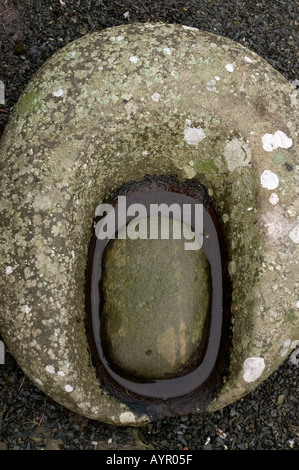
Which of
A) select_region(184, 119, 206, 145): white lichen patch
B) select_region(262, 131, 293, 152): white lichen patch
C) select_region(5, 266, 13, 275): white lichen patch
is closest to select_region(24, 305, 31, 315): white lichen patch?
select_region(5, 266, 13, 275): white lichen patch

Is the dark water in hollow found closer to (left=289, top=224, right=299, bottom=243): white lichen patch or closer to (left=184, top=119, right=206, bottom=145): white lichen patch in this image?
(left=184, top=119, right=206, bottom=145): white lichen patch

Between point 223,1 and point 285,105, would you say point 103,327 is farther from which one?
point 223,1

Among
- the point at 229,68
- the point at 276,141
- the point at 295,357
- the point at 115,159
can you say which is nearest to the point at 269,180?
the point at 276,141

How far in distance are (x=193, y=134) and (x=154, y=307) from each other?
3.04 feet

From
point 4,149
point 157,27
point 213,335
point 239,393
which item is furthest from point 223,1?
point 239,393

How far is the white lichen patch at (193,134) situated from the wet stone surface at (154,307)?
542 millimetres

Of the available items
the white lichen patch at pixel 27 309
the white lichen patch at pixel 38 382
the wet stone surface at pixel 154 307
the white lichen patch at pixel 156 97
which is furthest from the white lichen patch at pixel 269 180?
the white lichen patch at pixel 38 382

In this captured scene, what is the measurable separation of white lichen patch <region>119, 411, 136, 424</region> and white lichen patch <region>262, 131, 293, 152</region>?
5.06 feet

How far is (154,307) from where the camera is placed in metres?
2.61

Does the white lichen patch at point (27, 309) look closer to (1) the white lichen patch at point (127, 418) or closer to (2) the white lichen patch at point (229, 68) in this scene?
(1) the white lichen patch at point (127, 418)

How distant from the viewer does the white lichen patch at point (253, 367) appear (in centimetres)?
252

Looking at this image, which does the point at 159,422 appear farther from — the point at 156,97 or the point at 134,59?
the point at 134,59

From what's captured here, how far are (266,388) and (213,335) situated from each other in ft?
1.56

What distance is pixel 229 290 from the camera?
278cm
